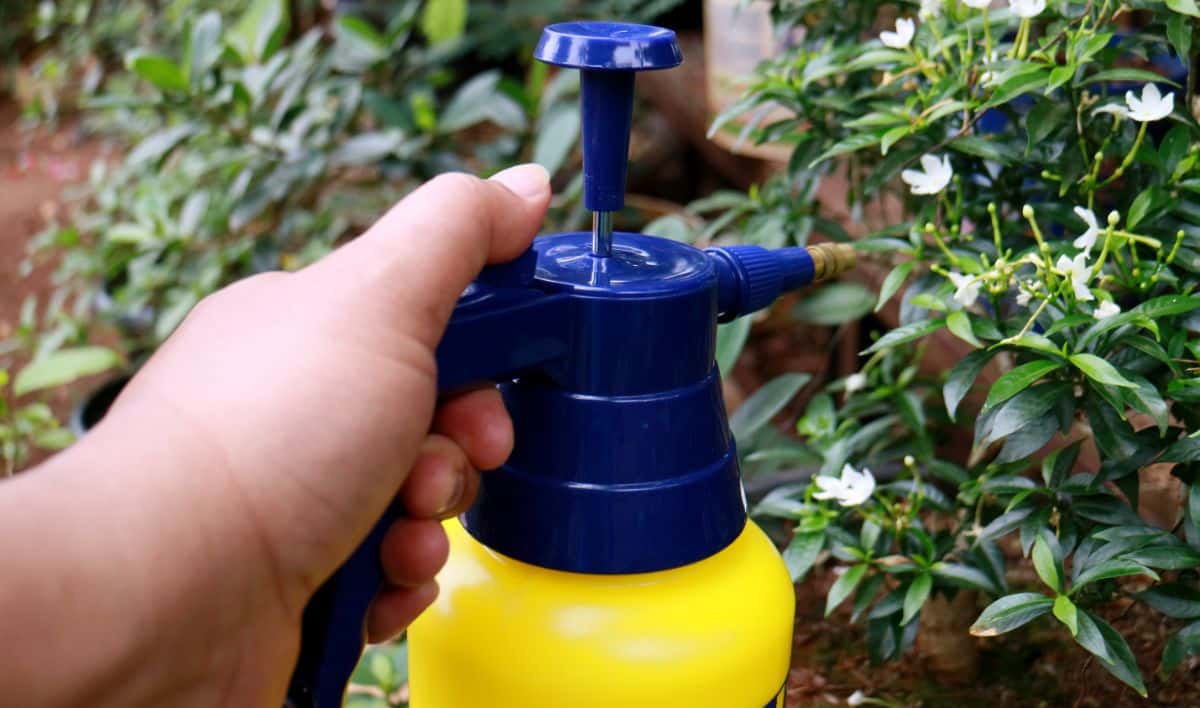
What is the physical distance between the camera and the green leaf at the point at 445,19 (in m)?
1.65

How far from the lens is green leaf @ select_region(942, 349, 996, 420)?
637 millimetres

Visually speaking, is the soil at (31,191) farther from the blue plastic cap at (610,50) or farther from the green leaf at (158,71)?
the blue plastic cap at (610,50)

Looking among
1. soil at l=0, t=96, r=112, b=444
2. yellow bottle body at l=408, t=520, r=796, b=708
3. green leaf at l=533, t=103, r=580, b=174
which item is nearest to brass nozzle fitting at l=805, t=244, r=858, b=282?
yellow bottle body at l=408, t=520, r=796, b=708

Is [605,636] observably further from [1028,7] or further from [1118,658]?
[1028,7]

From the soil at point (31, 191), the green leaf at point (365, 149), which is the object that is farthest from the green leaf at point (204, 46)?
the soil at point (31, 191)

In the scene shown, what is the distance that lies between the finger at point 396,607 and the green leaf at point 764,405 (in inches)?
18.3

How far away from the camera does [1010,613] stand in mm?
588

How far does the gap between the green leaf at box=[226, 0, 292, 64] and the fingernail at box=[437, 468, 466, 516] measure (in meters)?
1.09

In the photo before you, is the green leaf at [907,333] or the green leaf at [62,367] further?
the green leaf at [62,367]

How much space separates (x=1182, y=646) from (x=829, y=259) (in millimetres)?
254

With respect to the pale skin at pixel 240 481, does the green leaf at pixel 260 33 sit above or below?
below

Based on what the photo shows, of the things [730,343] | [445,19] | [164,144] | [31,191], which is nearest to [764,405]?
[730,343]

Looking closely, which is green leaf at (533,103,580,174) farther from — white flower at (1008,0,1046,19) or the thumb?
the thumb

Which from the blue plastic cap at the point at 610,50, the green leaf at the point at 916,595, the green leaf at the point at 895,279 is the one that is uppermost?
the blue plastic cap at the point at 610,50
